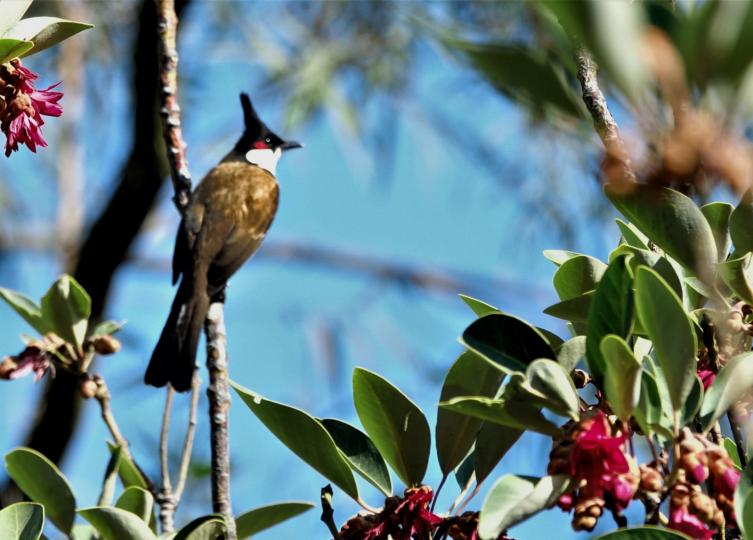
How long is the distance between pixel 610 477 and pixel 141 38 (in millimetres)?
2859

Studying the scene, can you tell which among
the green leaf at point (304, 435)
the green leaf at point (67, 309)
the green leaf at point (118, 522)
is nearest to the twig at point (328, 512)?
the green leaf at point (304, 435)

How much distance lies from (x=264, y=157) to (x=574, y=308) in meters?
2.72

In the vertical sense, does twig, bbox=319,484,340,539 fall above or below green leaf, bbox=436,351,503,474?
below

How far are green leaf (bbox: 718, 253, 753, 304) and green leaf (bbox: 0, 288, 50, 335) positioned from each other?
891mm

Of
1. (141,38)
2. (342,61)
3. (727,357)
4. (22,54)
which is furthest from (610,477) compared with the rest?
(342,61)

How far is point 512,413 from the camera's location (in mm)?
783

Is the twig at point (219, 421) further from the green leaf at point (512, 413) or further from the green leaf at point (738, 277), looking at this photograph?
the green leaf at point (738, 277)

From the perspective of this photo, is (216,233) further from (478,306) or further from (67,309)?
(478,306)

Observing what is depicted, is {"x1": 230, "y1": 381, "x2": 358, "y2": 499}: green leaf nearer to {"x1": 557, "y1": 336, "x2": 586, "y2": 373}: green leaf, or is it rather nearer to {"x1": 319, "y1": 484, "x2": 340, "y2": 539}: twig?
{"x1": 319, "y1": 484, "x2": 340, "y2": 539}: twig

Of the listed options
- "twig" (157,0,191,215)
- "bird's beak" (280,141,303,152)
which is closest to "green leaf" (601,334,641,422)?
"twig" (157,0,191,215)

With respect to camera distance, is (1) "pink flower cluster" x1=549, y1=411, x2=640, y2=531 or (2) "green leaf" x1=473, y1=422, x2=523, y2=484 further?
(2) "green leaf" x1=473, y1=422, x2=523, y2=484

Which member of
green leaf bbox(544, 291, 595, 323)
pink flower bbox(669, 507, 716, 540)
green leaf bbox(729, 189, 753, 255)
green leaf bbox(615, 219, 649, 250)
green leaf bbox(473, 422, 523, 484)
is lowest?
pink flower bbox(669, 507, 716, 540)

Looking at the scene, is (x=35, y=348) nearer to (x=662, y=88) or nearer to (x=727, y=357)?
(x=727, y=357)

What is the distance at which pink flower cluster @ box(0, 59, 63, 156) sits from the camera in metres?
1.08
